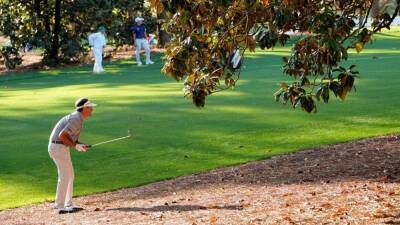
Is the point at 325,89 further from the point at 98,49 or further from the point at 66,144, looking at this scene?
the point at 98,49

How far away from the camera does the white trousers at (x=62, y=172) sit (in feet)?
40.0

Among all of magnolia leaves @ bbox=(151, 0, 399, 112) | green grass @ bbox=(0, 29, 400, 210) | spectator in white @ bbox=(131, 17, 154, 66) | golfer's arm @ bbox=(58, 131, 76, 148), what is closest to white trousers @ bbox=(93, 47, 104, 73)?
spectator in white @ bbox=(131, 17, 154, 66)

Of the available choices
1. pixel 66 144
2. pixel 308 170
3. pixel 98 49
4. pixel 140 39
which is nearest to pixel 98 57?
pixel 98 49

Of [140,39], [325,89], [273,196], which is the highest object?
[325,89]

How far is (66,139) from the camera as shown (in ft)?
39.4

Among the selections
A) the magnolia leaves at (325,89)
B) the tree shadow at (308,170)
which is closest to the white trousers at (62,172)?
the tree shadow at (308,170)

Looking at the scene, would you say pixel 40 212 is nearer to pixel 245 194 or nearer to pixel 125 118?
pixel 245 194

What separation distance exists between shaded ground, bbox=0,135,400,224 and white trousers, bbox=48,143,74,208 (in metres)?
0.28

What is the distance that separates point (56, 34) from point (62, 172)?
31655 millimetres

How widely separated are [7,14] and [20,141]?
26.5 metres

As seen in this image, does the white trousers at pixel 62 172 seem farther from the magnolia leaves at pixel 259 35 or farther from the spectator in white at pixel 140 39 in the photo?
the spectator in white at pixel 140 39

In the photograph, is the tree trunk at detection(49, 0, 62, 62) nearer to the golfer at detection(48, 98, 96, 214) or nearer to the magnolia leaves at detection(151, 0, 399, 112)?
the golfer at detection(48, 98, 96, 214)

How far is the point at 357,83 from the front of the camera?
81.4ft

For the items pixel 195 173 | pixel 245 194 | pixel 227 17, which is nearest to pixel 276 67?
pixel 195 173
